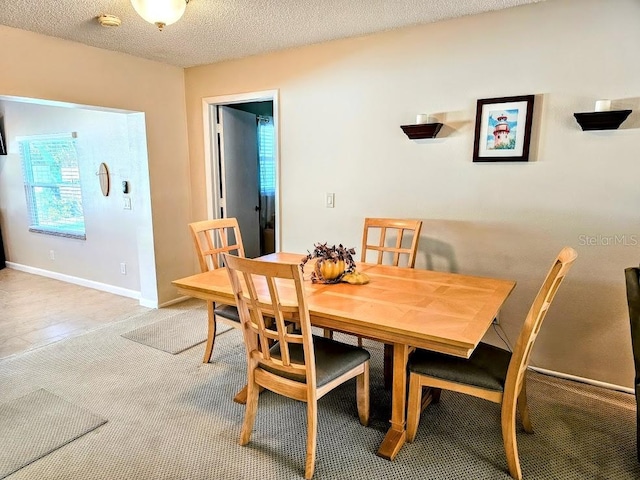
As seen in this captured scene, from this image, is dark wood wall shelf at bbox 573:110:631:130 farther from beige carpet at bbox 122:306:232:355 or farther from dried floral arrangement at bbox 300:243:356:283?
beige carpet at bbox 122:306:232:355

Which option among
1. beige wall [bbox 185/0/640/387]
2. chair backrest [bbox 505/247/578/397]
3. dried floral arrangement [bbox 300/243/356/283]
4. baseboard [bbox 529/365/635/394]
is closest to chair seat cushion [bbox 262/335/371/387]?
dried floral arrangement [bbox 300/243/356/283]

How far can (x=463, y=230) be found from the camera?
2.85 metres

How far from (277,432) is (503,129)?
90.9 inches

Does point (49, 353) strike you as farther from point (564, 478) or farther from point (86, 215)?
point (564, 478)

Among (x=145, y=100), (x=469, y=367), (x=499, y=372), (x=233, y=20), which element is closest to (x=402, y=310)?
(x=469, y=367)

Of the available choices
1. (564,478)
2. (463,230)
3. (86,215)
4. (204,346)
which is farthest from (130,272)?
(564,478)

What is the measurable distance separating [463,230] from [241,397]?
187 centimetres

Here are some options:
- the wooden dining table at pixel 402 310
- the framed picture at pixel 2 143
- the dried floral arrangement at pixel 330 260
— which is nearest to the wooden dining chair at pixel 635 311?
the wooden dining table at pixel 402 310

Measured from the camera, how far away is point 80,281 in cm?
479

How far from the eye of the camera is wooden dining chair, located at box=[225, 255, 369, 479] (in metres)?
1.64

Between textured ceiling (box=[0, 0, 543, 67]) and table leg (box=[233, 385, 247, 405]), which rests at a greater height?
textured ceiling (box=[0, 0, 543, 67])

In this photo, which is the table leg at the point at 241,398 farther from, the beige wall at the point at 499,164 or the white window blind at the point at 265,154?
the white window blind at the point at 265,154

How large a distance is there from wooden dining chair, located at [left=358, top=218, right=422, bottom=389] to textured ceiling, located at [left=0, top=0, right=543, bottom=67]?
4.50 ft

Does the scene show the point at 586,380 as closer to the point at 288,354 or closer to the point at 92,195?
the point at 288,354
